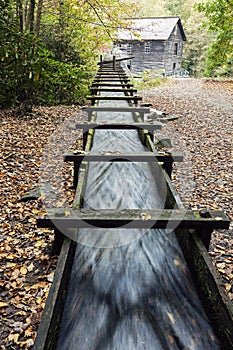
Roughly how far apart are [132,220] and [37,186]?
3.08 meters

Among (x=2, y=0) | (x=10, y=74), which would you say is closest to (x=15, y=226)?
(x=10, y=74)

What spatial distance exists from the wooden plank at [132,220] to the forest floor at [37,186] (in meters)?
0.96

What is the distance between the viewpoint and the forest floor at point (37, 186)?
264 centimetres

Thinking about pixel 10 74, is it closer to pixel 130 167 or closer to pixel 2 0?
pixel 2 0

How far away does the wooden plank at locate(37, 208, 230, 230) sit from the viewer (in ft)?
7.03

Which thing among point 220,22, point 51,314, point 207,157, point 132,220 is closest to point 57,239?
point 132,220

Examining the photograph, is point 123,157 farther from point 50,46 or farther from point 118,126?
point 50,46

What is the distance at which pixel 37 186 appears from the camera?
4859mm

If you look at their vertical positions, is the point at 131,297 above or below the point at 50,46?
below

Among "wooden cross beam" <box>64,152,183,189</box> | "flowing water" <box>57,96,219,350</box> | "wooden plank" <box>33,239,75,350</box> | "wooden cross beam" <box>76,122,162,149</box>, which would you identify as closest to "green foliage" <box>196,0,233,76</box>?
"wooden cross beam" <box>76,122,162,149</box>

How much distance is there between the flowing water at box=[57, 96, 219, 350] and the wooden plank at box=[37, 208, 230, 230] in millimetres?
485

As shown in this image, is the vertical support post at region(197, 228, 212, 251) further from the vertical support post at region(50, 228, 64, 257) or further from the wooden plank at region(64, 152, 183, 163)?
the wooden plank at region(64, 152, 183, 163)

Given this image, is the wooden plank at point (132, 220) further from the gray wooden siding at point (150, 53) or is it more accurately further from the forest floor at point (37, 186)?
the gray wooden siding at point (150, 53)

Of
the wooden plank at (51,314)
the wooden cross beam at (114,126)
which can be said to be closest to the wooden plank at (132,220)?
the wooden plank at (51,314)
